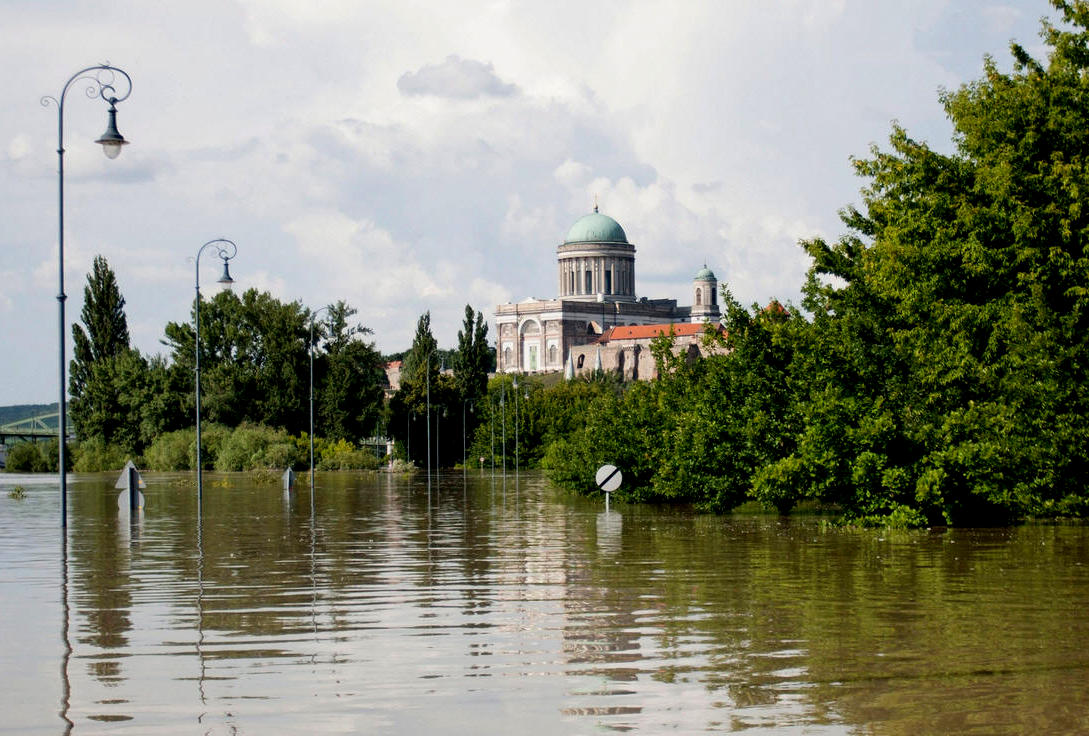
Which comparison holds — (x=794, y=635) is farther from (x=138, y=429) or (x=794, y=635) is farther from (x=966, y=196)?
(x=138, y=429)

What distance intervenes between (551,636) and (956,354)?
52.7 ft

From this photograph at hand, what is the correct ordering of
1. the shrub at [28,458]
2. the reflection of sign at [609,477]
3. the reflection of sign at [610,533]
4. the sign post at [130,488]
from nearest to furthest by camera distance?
the reflection of sign at [610,533], the sign post at [130,488], the reflection of sign at [609,477], the shrub at [28,458]

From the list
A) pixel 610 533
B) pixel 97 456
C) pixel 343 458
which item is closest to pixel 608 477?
pixel 610 533

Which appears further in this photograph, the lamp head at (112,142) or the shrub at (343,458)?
the shrub at (343,458)

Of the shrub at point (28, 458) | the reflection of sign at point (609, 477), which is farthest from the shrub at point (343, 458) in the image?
the reflection of sign at point (609, 477)

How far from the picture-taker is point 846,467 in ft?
80.5

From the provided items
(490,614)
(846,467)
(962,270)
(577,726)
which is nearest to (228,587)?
(490,614)

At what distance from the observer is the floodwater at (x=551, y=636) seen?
7887 mm

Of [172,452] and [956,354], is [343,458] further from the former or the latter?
[956,354]

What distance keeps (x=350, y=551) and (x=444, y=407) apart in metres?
81.4

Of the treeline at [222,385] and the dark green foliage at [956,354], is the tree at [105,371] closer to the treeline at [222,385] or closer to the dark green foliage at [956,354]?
the treeline at [222,385]

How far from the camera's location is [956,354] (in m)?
25.1

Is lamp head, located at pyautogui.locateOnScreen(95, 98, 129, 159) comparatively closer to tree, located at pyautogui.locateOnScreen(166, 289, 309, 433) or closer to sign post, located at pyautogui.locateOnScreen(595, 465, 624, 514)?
sign post, located at pyautogui.locateOnScreen(595, 465, 624, 514)

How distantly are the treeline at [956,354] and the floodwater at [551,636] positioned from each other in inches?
101
